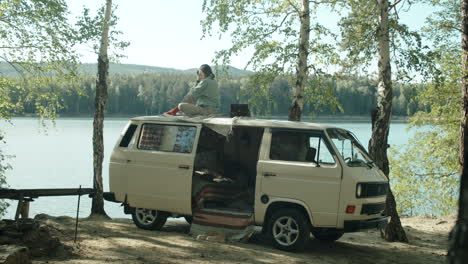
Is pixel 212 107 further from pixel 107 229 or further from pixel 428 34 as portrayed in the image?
pixel 428 34

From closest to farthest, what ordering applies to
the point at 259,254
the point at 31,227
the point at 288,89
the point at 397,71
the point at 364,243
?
the point at 31,227 < the point at 259,254 < the point at 364,243 < the point at 397,71 < the point at 288,89

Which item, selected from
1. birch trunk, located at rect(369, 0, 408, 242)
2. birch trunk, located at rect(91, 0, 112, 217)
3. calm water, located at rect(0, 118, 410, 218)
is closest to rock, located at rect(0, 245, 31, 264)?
birch trunk, located at rect(369, 0, 408, 242)

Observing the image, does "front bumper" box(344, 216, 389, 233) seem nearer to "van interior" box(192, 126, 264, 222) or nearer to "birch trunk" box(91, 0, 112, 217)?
"van interior" box(192, 126, 264, 222)

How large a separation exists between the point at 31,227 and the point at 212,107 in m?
4.79

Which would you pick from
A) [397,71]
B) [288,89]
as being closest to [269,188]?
[397,71]

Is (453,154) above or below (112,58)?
below

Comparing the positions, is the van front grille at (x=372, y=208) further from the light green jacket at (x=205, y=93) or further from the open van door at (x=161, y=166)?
the light green jacket at (x=205, y=93)

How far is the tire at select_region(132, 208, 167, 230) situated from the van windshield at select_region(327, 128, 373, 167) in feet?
12.6

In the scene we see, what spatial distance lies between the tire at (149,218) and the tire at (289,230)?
2549 mm

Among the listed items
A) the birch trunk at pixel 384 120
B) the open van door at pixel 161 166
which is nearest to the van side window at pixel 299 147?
the open van door at pixel 161 166

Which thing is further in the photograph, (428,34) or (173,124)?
(428,34)

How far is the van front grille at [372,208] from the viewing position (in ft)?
30.6

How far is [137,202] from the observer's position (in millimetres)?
10992

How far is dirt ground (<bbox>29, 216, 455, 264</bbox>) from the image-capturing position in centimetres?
838
